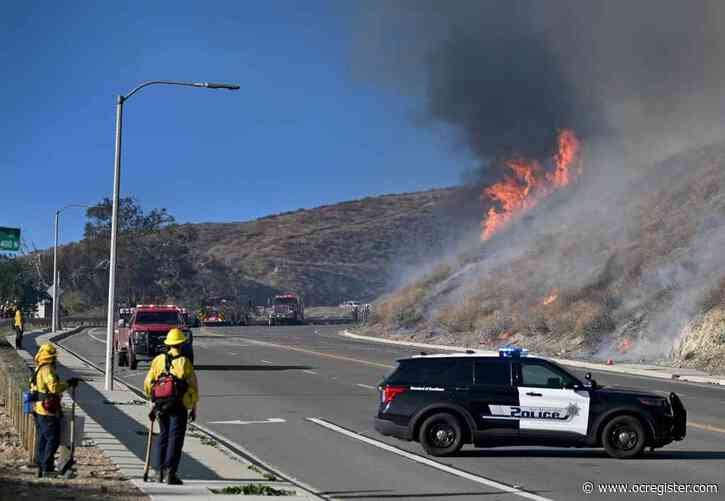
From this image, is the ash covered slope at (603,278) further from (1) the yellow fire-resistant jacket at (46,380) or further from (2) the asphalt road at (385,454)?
(1) the yellow fire-resistant jacket at (46,380)

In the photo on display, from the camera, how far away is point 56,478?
11805 mm

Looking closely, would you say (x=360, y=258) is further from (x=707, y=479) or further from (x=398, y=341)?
(x=707, y=479)

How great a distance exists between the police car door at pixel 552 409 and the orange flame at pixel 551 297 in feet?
136

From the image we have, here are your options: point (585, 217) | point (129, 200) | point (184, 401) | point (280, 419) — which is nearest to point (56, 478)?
point (184, 401)

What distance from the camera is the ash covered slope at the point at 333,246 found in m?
146

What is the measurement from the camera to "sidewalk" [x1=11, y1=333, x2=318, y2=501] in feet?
38.2

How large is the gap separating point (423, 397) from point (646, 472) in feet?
10.5

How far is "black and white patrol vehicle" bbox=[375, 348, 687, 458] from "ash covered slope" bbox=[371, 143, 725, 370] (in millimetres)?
23798

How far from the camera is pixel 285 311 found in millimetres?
94625

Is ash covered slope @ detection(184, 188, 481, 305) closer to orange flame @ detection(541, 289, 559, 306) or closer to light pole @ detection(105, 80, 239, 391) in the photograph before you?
orange flame @ detection(541, 289, 559, 306)

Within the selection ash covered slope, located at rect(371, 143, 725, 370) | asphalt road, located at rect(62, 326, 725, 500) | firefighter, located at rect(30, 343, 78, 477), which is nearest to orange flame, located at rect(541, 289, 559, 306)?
ash covered slope, located at rect(371, 143, 725, 370)

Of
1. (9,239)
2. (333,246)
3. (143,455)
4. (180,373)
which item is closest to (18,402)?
(143,455)

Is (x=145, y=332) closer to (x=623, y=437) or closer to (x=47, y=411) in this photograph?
(x=623, y=437)

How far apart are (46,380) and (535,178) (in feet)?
217
